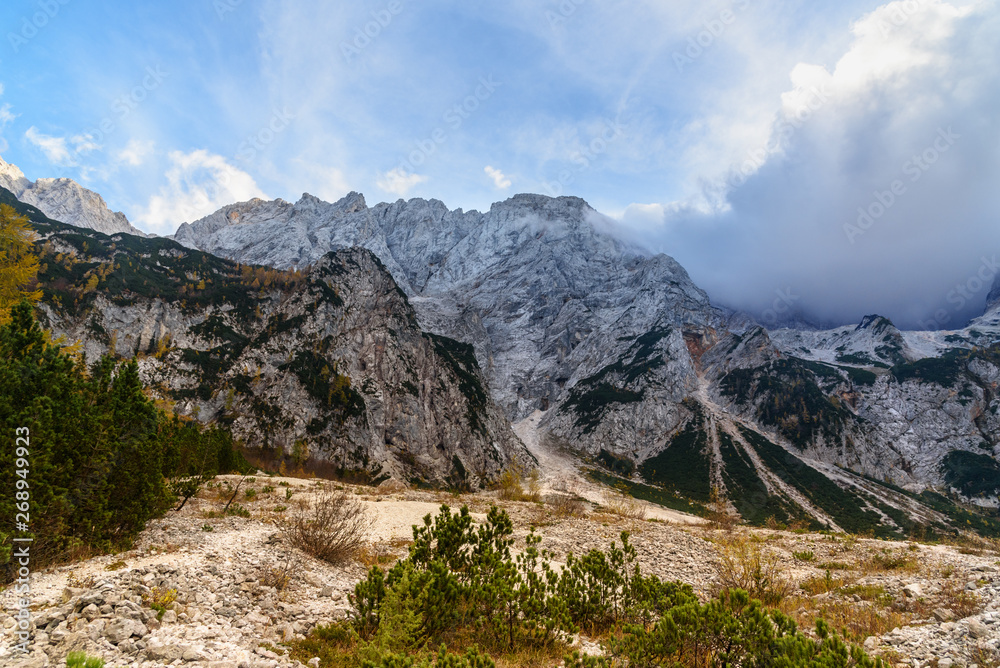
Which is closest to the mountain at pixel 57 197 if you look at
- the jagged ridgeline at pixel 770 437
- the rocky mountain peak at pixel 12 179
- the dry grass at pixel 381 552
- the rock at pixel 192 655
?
the rocky mountain peak at pixel 12 179

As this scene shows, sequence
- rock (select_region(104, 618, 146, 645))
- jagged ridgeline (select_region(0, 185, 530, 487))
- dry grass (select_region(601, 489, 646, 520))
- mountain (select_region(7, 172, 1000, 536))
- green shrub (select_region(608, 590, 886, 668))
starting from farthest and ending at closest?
mountain (select_region(7, 172, 1000, 536)) → jagged ridgeline (select_region(0, 185, 530, 487)) → dry grass (select_region(601, 489, 646, 520)) → green shrub (select_region(608, 590, 886, 668)) → rock (select_region(104, 618, 146, 645))

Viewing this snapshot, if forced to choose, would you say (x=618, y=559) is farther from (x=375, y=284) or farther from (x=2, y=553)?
(x=375, y=284)

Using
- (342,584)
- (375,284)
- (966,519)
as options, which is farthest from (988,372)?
(342,584)

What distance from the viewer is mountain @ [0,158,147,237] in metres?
185

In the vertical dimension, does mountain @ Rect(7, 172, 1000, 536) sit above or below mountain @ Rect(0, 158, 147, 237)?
below

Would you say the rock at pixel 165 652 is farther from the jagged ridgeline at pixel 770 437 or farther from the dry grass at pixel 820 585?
the jagged ridgeline at pixel 770 437

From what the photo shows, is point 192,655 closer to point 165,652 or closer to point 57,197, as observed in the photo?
point 165,652

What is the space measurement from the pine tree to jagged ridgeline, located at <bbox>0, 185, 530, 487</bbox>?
155 feet

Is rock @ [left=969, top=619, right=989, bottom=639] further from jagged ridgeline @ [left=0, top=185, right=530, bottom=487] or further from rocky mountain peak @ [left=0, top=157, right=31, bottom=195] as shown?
rocky mountain peak @ [left=0, top=157, right=31, bottom=195]

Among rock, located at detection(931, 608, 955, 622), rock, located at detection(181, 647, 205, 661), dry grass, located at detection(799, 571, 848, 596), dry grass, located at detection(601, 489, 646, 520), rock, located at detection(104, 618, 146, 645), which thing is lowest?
dry grass, located at detection(601, 489, 646, 520)

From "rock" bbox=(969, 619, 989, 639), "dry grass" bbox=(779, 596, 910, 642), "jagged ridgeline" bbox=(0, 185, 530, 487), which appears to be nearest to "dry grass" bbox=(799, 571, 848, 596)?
"dry grass" bbox=(779, 596, 910, 642)

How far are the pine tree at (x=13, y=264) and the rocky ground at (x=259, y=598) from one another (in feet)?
48.6

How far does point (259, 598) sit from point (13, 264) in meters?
26.4

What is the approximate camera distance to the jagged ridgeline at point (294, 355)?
71.6 metres
